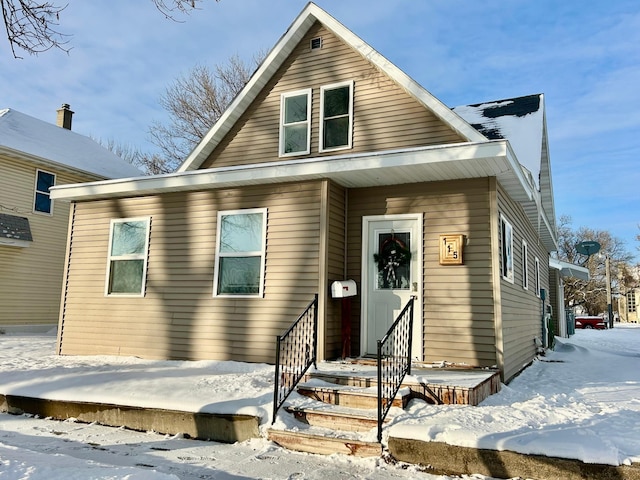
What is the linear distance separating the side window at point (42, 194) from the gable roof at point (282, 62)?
7692 millimetres

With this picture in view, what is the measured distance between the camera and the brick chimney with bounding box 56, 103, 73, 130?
20.0m

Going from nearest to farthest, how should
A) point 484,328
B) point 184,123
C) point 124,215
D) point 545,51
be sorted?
point 484,328
point 124,215
point 545,51
point 184,123

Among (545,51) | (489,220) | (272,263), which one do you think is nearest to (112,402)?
(272,263)

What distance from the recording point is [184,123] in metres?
23.0

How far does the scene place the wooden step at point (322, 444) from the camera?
4.44 meters

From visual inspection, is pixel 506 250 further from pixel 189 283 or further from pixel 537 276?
pixel 537 276

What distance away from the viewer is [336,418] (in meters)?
4.99

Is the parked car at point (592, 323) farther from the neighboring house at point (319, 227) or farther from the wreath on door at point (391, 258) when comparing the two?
the wreath on door at point (391, 258)

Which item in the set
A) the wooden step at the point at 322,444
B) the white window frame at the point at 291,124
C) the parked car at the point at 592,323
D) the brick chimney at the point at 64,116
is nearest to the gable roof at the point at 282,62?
the white window frame at the point at 291,124

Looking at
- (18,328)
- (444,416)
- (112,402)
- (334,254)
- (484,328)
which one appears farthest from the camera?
(18,328)

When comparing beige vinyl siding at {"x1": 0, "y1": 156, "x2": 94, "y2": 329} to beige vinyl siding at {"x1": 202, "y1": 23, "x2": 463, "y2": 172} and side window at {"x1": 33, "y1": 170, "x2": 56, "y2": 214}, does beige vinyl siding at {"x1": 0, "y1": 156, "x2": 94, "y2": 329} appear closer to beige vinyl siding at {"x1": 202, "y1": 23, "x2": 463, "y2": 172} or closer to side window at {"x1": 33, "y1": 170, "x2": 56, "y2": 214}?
side window at {"x1": 33, "y1": 170, "x2": 56, "y2": 214}

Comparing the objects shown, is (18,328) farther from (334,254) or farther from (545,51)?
(545,51)

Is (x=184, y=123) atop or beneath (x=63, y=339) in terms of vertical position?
atop

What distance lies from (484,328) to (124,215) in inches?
260
